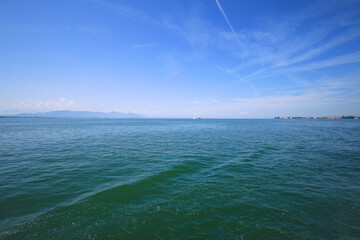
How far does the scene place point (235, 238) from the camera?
6.51m

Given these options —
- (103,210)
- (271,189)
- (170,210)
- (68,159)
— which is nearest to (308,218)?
(271,189)

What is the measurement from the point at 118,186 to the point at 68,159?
1142cm

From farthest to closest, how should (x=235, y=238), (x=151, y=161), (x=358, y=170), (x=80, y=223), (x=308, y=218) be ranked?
(x=151, y=161), (x=358, y=170), (x=308, y=218), (x=80, y=223), (x=235, y=238)

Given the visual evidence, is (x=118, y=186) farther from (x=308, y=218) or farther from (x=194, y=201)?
(x=308, y=218)

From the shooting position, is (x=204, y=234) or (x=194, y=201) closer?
(x=204, y=234)

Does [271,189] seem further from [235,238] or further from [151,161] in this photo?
[151,161]

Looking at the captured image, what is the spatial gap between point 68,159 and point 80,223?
548 inches

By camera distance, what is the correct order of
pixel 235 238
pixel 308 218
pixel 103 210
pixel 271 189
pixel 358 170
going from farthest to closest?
pixel 358 170 < pixel 271 189 < pixel 103 210 < pixel 308 218 < pixel 235 238

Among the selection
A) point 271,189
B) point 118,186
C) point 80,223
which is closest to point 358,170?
point 271,189

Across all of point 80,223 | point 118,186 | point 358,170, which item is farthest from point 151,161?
point 358,170

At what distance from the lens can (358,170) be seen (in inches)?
584

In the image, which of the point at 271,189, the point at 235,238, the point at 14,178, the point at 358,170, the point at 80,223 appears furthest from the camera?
the point at 358,170

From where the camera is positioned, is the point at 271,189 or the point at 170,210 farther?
the point at 271,189

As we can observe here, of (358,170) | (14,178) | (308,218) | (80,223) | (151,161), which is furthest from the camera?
(151,161)
